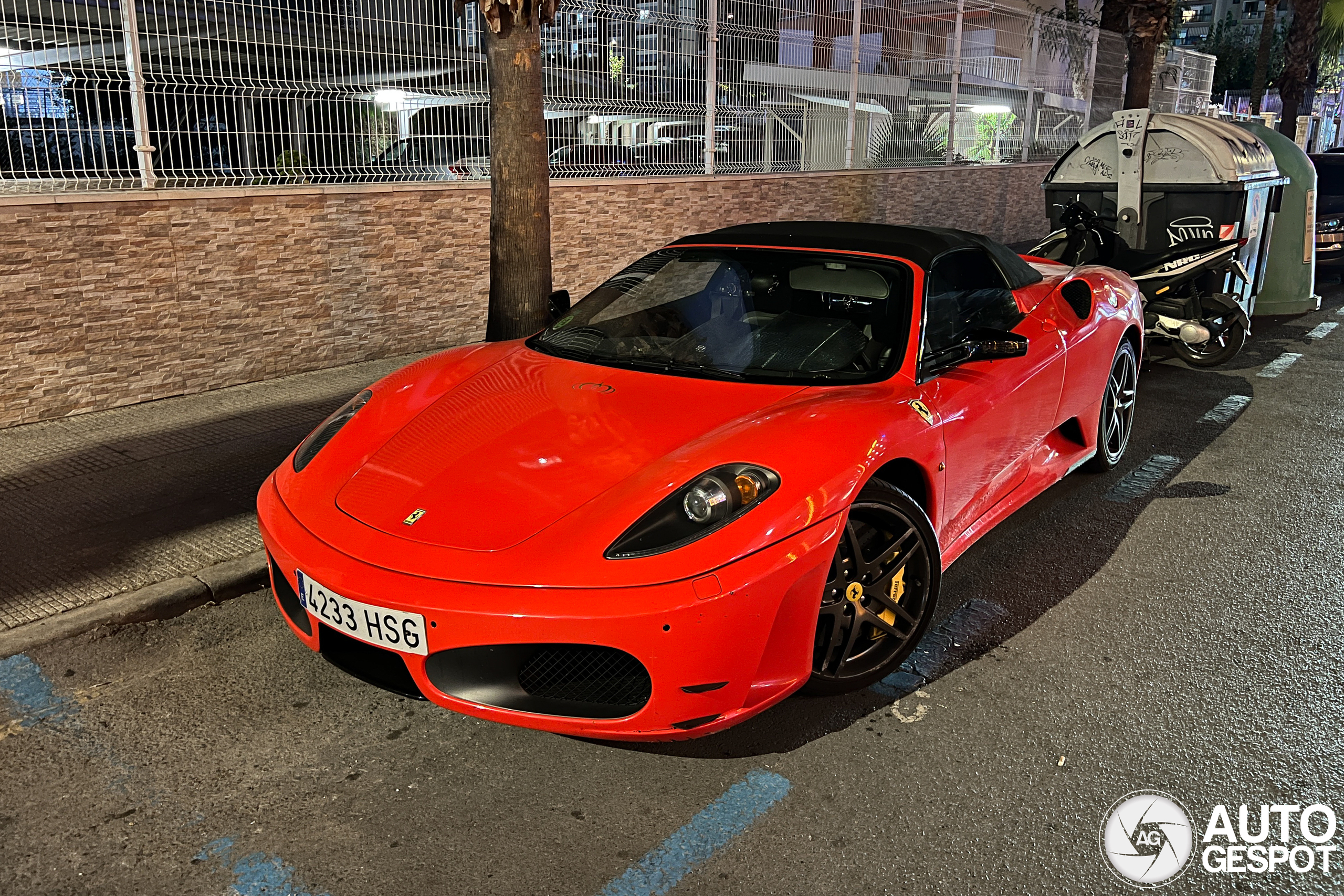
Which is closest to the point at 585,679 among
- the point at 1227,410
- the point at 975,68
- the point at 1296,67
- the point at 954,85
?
the point at 1227,410

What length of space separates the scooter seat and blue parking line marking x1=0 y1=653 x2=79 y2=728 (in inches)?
271

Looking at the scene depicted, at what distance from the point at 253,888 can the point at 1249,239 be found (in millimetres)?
9401

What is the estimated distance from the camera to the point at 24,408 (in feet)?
20.5

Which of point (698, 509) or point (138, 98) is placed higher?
point (138, 98)

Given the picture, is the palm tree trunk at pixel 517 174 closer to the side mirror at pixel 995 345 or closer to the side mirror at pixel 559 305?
the side mirror at pixel 559 305

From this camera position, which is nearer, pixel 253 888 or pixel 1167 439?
pixel 253 888

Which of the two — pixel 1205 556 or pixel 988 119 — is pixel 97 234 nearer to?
pixel 1205 556

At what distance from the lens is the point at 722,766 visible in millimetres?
2971

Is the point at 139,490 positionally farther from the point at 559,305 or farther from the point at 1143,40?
the point at 1143,40

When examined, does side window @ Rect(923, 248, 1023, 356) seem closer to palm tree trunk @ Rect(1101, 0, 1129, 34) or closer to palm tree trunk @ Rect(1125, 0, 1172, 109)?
palm tree trunk @ Rect(1125, 0, 1172, 109)

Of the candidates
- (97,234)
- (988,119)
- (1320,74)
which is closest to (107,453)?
(97,234)

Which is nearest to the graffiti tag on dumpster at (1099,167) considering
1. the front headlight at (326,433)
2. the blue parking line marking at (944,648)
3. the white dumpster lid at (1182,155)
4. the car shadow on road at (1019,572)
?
the white dumpster lid at (1182,155)

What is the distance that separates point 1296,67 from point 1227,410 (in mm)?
21958

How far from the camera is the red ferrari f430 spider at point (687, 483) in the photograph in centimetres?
270
